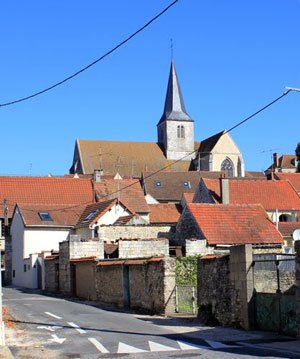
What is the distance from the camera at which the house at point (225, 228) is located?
34.2 m

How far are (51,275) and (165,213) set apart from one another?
24019 mm

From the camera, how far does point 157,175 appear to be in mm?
78125

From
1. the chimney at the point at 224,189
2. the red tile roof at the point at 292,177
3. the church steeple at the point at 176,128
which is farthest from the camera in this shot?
the church steeple at the point at 176,128

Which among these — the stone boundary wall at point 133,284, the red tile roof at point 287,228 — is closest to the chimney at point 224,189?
the red tile roof at point 287,228

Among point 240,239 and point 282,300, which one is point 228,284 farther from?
point 240,239

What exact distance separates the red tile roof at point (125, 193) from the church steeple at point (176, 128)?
49349 mm

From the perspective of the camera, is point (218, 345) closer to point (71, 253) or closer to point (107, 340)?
point (107, 340)

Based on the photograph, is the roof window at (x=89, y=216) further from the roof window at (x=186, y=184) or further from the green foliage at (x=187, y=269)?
the roof window at (x=186, y=184)

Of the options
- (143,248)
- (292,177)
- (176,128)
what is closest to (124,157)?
(176,128)

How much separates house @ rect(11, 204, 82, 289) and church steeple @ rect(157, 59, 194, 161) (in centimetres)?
6126

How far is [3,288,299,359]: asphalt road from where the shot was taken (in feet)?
42.0

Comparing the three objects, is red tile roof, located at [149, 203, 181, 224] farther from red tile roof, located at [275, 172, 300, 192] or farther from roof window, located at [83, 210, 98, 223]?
red tile roof, located at [275, 172, 300, 192]

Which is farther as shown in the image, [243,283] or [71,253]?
[71,253]

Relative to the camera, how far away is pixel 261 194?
5797 cm
